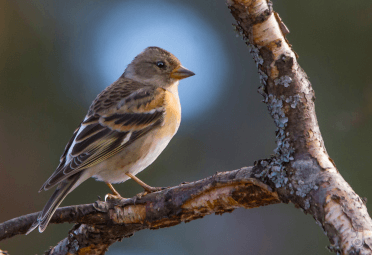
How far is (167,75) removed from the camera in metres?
4.57

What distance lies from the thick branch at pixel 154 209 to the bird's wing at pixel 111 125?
47 centimetres

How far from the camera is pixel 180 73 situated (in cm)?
452

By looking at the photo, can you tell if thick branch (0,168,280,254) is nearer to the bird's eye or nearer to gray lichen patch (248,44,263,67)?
gray lichen patch (248,44,263,67)

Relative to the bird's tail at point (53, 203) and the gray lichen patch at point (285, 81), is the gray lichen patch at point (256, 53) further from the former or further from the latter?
the bird's tail at point (53, 203)

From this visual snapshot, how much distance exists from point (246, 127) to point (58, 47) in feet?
7.61

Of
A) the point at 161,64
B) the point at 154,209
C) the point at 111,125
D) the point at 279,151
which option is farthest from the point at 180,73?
the point at 279,151

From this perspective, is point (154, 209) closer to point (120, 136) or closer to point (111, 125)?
point (120, 136)

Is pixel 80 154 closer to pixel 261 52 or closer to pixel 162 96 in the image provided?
pixel 162 96

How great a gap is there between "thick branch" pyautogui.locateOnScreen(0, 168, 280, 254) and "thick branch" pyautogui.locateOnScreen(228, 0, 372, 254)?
161 mm

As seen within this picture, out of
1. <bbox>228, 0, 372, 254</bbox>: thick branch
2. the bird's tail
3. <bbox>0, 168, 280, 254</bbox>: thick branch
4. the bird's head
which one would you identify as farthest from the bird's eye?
<bbox>228, 0, 372, 254</bbox>: thick branch

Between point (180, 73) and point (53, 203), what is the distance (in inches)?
76.9

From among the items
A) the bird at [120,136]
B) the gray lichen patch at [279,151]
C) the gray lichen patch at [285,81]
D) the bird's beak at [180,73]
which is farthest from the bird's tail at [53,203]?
the gray lichen patch at [285,81]

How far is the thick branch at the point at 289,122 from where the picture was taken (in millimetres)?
2277

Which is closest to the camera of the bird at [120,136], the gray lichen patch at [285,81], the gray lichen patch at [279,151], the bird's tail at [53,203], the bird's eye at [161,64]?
the gray lichen patch at [279,151]
